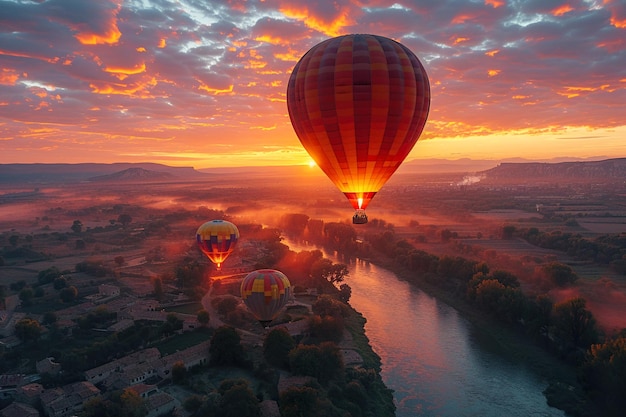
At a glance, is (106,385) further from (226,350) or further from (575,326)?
(575,326)

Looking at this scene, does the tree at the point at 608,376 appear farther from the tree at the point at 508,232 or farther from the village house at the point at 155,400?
the tree at the point at 508,232

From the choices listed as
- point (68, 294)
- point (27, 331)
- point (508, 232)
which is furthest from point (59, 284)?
point (508, 232)

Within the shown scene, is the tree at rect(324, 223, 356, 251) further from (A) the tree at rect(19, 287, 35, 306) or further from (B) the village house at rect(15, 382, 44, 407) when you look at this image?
(B) the village house at rect(15, 382, 44, 407)

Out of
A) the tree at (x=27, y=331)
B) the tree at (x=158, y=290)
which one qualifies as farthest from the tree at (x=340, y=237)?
the tree at (x=27, y=331)

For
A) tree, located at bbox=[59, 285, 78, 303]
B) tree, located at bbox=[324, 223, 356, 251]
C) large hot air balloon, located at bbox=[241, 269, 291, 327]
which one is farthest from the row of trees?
tree, located at bbox=[59, 285, 78, 303]

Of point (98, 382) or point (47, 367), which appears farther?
point (47, 367)

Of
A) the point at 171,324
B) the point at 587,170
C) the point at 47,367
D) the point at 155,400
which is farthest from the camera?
the point at 587,170
